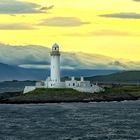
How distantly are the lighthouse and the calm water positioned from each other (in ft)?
147

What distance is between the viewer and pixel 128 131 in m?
87.6

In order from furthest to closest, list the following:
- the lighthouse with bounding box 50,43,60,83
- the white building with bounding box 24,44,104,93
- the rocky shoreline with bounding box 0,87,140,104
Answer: the lighthouse with bounding box 50,43,60,83, the white building with bounding box 24,44,104,93, the rocky shoreline with bounding box 0,87,140,104

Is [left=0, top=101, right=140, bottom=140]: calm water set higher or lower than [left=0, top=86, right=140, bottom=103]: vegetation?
lower

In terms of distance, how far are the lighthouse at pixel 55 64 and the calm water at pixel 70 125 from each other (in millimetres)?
44754

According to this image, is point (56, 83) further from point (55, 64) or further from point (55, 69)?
point (55, 64)

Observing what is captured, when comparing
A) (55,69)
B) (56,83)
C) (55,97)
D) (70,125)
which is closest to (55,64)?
(55,69)

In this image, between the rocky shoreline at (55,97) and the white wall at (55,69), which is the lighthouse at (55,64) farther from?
the rocky shoreline at (55,97)

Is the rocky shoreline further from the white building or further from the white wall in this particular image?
the white wall

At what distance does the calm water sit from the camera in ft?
274

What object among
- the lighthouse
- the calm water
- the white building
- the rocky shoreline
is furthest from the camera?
the lighthouse

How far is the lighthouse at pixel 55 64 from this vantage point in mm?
171500

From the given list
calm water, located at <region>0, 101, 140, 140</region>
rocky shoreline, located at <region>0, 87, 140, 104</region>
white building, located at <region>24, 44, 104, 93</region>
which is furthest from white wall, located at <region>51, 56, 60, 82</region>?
calm water, located at <region>0, 101, 140, 140</region>

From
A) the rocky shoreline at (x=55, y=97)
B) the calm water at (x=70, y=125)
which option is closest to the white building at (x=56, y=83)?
the rocky shoreline at (x=55, y=97)

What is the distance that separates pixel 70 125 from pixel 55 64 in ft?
252
